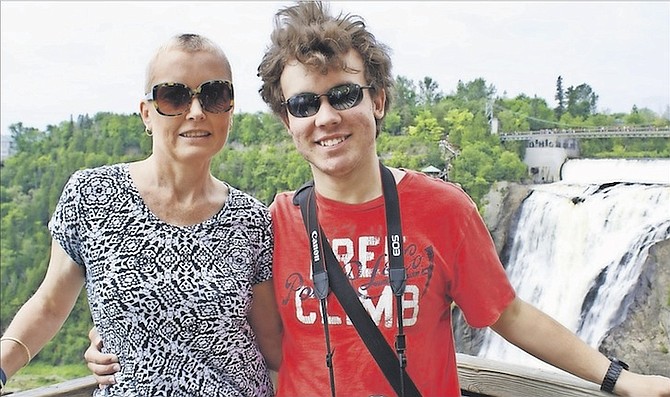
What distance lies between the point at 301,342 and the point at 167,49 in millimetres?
627

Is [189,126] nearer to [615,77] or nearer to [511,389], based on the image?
[511,389]

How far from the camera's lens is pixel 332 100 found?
54.4 inches

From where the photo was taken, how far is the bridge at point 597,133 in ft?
8.37

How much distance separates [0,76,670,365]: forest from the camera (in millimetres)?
2840

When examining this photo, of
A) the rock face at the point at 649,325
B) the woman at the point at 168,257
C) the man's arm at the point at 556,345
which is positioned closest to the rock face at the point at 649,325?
the rock face at the point at 649,325

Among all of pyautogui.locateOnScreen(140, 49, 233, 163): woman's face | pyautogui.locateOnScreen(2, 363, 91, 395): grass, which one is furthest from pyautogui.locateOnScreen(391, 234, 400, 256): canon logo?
pyautogui.locateOnScreen(2, 363, 91, 395): grass

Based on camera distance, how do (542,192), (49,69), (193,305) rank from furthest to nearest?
1. (49,69)
2. (542,192)
3. (193,305)

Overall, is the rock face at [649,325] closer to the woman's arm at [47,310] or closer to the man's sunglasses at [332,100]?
the man's sunglasses at [332,100]

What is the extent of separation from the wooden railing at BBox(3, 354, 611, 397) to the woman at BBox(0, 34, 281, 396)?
0.36 meters

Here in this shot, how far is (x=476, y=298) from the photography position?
142cm

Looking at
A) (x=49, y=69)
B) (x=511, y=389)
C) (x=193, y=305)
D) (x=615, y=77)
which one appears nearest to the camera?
(x=193, y=305)

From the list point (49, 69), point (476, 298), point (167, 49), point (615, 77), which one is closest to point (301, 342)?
point (476, 298)

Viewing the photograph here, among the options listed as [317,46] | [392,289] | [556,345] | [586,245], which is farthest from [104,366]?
[586,245]

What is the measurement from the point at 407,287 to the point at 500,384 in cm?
46
